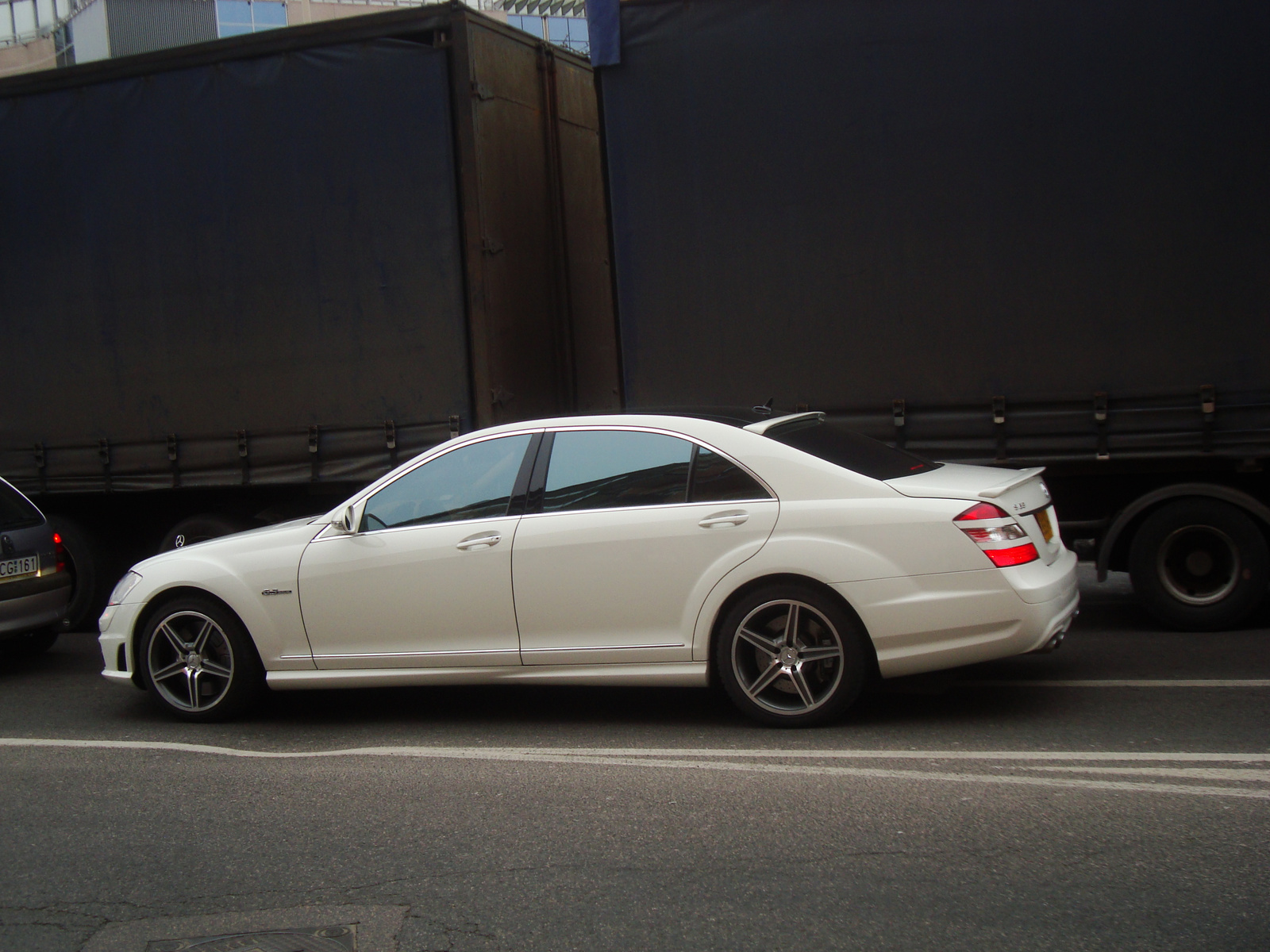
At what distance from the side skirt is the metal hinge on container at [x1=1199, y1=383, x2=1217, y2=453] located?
3479 millimetres

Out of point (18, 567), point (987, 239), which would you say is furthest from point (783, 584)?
point (18, 567)

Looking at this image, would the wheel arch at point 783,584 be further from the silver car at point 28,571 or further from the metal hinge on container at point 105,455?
the metal hinge on container at point 105,455

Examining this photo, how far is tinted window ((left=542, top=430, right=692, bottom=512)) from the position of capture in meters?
5.79

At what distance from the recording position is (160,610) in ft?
21.7

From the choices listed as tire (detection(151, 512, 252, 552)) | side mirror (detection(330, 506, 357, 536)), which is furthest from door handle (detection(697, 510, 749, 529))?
tire (detection(151, 512, 252, 552))

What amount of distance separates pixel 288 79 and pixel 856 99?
401 centimetres

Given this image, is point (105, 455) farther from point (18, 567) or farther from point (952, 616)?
point (952, 616)

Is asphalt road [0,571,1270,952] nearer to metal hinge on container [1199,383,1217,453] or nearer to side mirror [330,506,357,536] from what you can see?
side mirror [330,506,357,536]

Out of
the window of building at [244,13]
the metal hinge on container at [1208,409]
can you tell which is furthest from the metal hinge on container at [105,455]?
the window of building at [244,13]

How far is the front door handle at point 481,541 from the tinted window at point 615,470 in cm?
27

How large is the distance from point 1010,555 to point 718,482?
1327 millimetres

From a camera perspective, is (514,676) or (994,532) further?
(514,676)

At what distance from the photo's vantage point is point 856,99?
748cm

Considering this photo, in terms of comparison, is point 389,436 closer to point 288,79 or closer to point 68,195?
point 288,79
